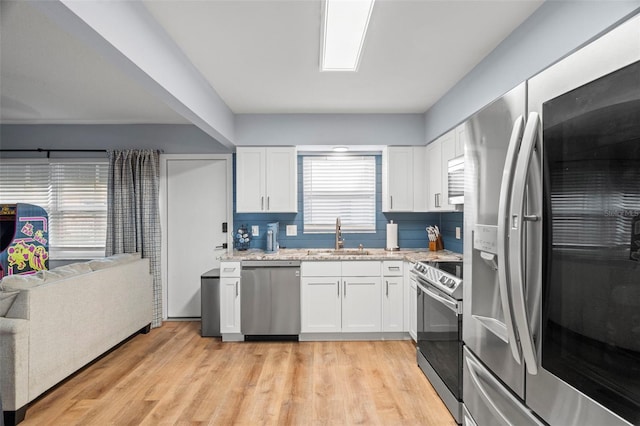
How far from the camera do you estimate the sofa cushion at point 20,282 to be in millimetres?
2475

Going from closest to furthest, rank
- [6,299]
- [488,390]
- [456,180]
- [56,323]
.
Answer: [488,390], [6,299], [56,323], [456,180]

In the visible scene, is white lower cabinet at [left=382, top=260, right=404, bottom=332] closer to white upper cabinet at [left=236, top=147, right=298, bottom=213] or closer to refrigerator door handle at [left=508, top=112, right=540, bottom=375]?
white upper cabinet at [left=236, top=147, right=298, bottom=213]

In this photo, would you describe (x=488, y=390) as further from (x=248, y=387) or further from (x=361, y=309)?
(x=361, y=309)

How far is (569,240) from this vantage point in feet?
3.05

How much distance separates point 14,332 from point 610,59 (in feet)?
10.8

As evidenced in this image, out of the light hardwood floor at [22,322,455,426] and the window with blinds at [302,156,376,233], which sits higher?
the window with blinds at [302,156,376,233]

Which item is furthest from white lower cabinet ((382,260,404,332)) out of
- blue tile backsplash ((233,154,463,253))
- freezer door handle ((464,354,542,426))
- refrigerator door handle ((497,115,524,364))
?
refrigerator door handle ((497,115,524,364))

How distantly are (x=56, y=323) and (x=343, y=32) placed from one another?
2994 mm

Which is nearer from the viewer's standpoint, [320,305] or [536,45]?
[536,45]

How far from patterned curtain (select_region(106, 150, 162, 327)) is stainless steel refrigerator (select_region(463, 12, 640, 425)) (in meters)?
4.08

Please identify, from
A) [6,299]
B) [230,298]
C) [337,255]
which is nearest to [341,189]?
[337,255]

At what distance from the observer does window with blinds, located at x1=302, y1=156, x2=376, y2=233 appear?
15.4 feet

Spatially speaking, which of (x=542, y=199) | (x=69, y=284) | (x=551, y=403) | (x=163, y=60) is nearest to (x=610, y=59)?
(x=542, y=199)

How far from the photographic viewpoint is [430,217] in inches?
181
